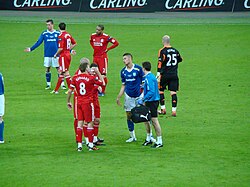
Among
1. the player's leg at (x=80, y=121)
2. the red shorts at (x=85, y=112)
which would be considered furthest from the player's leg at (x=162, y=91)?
the player's leg at (x=80, y=121)

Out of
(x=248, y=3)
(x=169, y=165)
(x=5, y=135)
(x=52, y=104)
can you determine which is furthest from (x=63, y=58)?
(x=248, y=3)

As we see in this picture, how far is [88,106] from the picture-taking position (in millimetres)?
18516

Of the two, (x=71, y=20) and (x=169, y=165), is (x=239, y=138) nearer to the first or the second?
(x=169, y=165)

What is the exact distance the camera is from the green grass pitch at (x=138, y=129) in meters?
16.9

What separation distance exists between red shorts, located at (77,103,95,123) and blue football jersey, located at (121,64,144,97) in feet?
5.42

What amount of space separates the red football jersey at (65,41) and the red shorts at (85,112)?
27.9ft

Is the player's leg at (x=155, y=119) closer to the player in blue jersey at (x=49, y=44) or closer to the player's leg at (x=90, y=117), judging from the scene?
the player's leg at (x=90, y=117)

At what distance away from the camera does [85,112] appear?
60.7 feet

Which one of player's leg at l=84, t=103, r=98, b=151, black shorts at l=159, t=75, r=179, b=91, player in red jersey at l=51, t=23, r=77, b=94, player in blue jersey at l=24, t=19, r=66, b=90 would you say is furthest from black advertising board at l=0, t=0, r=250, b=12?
player's leg at l=84, t=103, r=98, b=151

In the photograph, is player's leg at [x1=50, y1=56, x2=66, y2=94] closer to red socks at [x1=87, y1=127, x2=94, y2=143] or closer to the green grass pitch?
the green grass pitch

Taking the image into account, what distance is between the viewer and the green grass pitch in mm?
Result: 16894

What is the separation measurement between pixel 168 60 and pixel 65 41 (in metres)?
5.34

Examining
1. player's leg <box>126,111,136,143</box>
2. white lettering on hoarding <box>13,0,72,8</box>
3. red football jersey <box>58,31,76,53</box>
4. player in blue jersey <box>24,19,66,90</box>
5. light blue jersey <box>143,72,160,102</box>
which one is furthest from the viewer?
white lettering on hoarding <box>13,0,72,8</box>

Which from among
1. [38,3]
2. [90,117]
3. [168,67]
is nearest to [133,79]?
[90,117]
